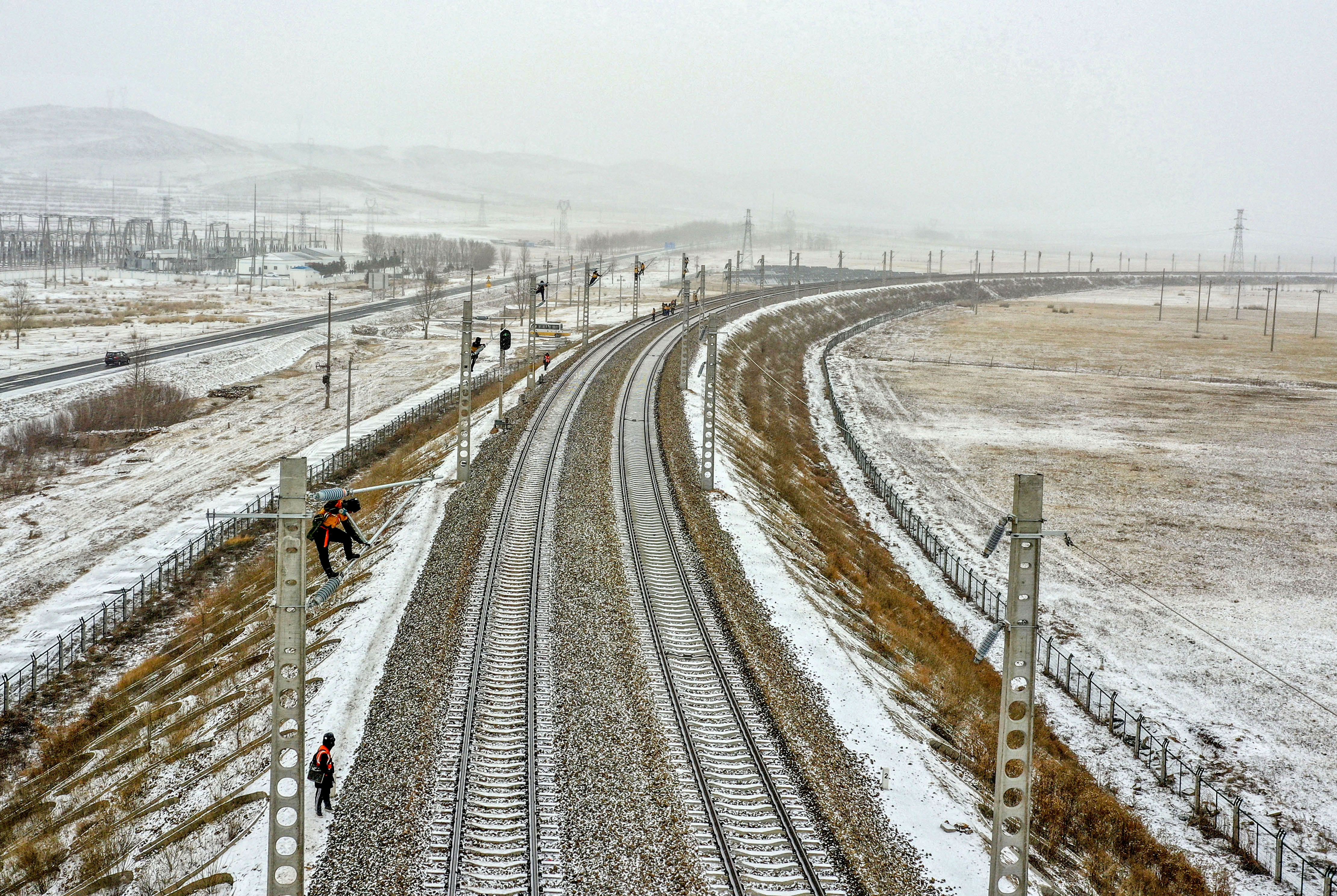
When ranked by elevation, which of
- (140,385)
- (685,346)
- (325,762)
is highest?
(685,346)

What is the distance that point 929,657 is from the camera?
27547 mm

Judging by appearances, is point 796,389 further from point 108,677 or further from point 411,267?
point 411,267

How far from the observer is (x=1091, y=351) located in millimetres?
103625

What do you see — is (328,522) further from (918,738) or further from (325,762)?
(918,738)

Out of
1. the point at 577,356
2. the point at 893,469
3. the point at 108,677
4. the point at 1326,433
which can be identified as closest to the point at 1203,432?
the point at 1326,433

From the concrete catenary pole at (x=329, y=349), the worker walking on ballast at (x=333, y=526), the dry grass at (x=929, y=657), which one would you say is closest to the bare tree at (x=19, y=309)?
the concrete catenary pole at (x=329, y=349)

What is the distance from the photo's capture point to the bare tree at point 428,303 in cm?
9950

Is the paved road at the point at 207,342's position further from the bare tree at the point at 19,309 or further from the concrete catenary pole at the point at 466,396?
the concrete catenary pole at the point at 466,396

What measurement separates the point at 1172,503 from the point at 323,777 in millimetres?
41413

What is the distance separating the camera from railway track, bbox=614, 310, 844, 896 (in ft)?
49.5

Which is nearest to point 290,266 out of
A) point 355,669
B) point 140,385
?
point 140,385

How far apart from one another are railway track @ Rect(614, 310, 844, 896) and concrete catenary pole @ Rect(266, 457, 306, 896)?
5.81m

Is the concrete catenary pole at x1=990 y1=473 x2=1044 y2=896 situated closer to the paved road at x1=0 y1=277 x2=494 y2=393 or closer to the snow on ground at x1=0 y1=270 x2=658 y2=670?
the snow on ground at x1=0 y1=270 x2=658 y2=670

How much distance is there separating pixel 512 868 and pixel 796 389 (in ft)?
200
